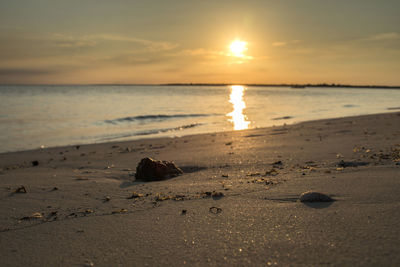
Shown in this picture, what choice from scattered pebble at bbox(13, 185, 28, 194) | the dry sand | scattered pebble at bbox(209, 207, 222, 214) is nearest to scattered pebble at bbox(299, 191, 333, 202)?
the dry sand

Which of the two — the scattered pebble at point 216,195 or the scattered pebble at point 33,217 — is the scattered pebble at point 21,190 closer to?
the scattered pebble at point 33,217

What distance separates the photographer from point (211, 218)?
2.60 m

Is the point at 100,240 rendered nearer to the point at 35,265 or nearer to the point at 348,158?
the point at 35,265

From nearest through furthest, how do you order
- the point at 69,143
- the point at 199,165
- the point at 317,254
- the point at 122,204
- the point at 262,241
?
the point at 317,254 < the point at 262,241 < the point at 122,204 < the point at 199,165 < the point at 69,143

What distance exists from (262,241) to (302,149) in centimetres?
441

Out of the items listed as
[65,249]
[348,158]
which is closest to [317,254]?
[65,249]

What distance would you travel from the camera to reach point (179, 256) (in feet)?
6.48

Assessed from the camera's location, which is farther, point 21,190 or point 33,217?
point 21,190

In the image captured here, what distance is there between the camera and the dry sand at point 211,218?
1947 millimetres

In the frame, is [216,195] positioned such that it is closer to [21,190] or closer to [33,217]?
[33,217]

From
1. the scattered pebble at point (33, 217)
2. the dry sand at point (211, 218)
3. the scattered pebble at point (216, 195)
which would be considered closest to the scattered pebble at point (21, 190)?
the dry sand at point (211, 218)

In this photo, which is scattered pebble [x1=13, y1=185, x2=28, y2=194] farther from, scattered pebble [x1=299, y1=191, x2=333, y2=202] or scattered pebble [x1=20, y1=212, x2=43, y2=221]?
scattered pebble [x1=299, y1=191, x2=333, y2=202]

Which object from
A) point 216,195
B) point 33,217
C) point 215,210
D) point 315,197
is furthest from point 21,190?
point 315,197

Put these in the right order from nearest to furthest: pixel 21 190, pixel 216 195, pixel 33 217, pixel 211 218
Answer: pixel 211 218 → pixel 33 217 → pixel 216 195 → pixel 21 190
